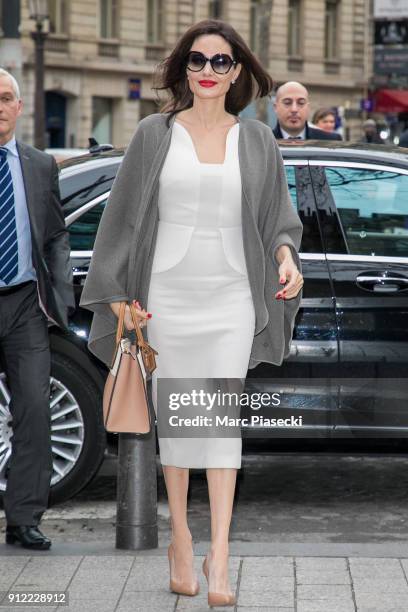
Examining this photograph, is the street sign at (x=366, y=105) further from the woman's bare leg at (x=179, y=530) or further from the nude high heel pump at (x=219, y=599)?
the nude high heel pump at (x=219, y=599)

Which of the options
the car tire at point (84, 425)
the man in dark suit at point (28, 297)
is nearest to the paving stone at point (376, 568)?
the man in dark suit at point (28, 297)

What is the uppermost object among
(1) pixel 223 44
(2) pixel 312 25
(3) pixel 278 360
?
(1) pixel 223 44

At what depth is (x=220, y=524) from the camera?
4.70 m

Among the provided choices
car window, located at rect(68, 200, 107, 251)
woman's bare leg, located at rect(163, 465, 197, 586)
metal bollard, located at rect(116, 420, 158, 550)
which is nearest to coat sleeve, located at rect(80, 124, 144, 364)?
woman's bare leg, located at rect(163, 465, 197, 586)

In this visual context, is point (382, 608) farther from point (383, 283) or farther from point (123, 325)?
point (383, 283)

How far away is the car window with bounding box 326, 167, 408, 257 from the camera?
21.1ft

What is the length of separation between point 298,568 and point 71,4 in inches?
1549

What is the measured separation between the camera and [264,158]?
473 cm

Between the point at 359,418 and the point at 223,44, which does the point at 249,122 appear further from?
the point at 359,418

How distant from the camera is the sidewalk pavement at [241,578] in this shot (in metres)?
4.69

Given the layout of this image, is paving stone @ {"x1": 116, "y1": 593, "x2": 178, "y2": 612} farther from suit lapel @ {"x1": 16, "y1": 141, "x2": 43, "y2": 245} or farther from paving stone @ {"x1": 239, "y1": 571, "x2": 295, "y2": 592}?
suit lapel @ {"x1": 16, "y1": 141, "x2": 43, "y2": 245}

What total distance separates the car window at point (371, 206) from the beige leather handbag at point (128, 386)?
1.93 meters

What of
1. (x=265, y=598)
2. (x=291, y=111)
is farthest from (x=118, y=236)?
(x=291, y=111)

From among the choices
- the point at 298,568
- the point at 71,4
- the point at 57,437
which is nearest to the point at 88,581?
the point at 298,568
